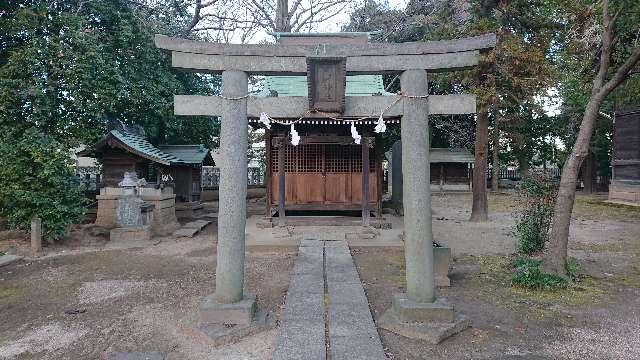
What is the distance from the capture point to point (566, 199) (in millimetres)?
6559

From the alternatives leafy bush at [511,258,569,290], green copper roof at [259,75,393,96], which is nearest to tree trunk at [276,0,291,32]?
green copper roof at [259,75,393,96]

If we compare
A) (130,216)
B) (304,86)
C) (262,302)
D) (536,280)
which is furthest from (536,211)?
(130,216)

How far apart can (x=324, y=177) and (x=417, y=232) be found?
8025 mm

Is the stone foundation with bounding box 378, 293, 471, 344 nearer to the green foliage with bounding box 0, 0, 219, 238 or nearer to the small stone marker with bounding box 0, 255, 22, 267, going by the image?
the small stone marker with bounding box 0, 255, 22, 267

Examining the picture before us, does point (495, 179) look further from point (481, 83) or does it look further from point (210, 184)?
point (210, 184)

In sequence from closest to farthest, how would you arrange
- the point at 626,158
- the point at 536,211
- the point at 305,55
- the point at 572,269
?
the point at 305,55, the point at 572,269, the point at 536,211, the point at 626,158

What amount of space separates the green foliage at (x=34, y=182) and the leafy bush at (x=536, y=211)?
35.9 feet

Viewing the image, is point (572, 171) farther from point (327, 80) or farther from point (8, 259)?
point (8, 259)

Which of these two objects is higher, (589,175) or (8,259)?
(589,175)

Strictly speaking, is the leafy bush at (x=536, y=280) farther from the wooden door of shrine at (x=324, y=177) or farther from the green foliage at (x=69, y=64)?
the green foliage at (x=69, y=64)

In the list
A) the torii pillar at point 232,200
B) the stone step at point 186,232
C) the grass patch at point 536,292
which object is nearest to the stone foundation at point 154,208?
the stone step at point 186,232

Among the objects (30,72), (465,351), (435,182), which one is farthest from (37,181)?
(435,182)

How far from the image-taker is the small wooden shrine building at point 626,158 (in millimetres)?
17734

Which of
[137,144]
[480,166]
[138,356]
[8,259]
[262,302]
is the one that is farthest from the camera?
[137,144]
